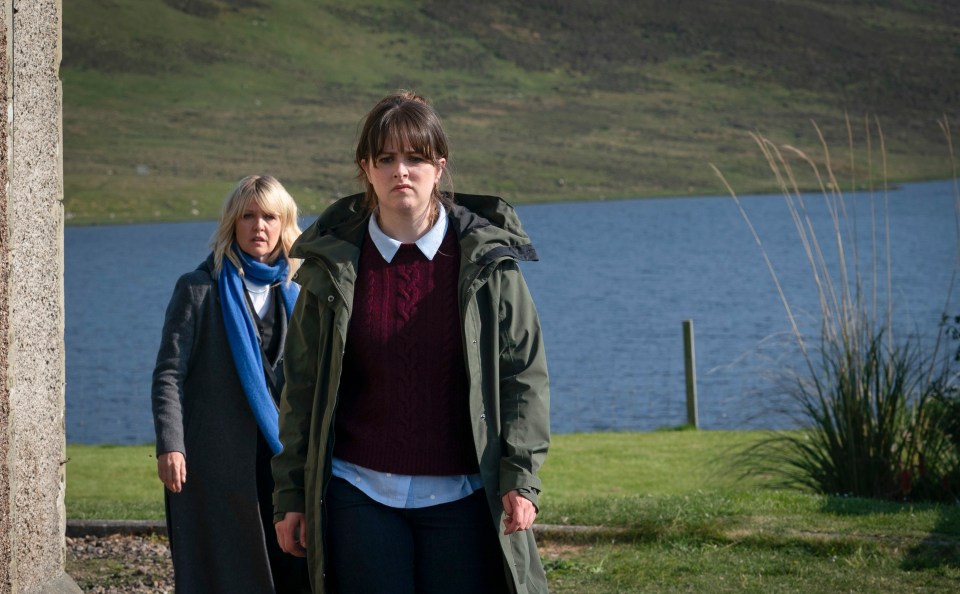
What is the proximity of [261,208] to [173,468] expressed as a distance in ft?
3.30

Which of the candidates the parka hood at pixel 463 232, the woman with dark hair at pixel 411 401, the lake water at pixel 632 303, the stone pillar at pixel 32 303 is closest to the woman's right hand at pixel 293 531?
the woman with dark hair at pixel 411 401

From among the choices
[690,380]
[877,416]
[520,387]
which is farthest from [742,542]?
[690,380]

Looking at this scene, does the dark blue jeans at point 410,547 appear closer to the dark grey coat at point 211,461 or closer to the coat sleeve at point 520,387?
the coat sleeve at point 520,387

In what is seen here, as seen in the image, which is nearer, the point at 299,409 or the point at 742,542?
the point at 299,409

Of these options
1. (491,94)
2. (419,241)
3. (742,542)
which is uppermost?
(491,94)

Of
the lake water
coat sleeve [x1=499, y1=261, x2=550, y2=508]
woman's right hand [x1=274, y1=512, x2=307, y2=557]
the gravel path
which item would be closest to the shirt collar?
coat sleeve [x1=499, y1=261, x2=550, y2=508]

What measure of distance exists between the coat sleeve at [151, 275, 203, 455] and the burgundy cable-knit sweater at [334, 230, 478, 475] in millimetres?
1478

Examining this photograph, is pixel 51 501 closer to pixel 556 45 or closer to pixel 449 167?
pixel 449 167

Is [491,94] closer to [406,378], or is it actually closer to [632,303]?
[632,303]

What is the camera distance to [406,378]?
3.10 m

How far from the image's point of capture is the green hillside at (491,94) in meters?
121

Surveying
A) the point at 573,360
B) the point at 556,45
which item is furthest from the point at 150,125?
the point at 573,360

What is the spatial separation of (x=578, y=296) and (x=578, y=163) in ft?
277

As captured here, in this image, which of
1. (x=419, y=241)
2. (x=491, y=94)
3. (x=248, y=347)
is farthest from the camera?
(x=491, y=94)
